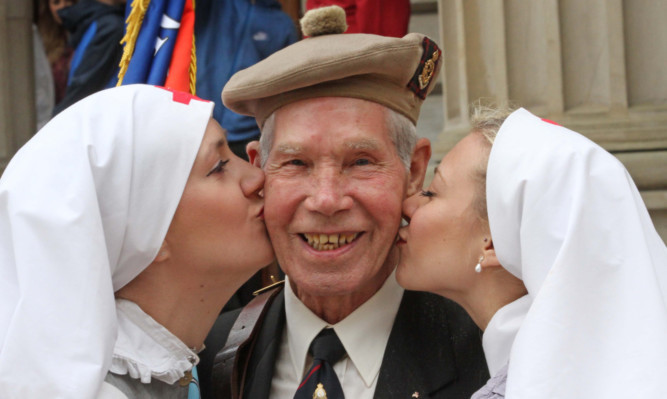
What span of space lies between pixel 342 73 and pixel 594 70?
207 cm

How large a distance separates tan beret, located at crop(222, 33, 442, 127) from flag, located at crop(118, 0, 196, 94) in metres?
0.89

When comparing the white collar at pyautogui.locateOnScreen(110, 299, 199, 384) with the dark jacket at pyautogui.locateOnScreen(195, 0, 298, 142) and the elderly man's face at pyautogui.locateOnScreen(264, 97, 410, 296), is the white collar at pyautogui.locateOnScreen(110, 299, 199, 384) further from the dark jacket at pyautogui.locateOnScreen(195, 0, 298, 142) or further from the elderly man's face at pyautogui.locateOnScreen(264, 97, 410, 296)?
the dark jacket at pyautogui.locateOnScreen(195, 0, 298, 142)

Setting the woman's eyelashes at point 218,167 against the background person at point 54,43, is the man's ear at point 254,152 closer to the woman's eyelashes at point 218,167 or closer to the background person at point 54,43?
the woman's eyelashes at point 218,167

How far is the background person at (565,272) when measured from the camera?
2.11 meters

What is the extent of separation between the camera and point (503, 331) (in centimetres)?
248

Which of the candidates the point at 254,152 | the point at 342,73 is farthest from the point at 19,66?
the point at 342,73

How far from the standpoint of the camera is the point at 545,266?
7.36 ft

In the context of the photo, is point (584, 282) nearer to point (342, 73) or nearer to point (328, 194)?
point (328, 194)

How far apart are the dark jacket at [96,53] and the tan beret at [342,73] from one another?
1.76 meters

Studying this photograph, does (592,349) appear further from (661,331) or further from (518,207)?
(518,207)

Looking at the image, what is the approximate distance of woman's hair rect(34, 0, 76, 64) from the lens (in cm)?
679

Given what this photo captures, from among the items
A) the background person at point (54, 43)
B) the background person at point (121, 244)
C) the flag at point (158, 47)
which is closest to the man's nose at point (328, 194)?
the background person at point (121, 244)

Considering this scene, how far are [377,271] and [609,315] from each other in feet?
3.33

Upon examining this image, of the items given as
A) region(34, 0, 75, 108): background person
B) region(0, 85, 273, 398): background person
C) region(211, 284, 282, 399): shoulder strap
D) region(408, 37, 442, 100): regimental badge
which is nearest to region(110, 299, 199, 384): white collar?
region(0, 85, 273, 398): background person
